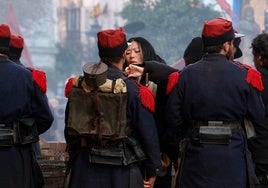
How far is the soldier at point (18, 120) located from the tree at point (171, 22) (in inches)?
1830

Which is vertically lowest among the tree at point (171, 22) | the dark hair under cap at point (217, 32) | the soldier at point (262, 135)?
the tree at point (171, 22)

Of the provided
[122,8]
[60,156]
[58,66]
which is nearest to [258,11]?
[122,8]

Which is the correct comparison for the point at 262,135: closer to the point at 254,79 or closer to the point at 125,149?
the point at 254,79

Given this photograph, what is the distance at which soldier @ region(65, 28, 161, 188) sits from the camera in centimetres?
432

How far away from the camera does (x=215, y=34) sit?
4.46m

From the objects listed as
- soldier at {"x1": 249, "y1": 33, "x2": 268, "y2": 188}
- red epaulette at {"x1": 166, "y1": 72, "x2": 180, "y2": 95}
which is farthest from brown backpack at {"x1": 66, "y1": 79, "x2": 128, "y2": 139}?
soldier at {"x1": 249, "y1": 33, "x2": 268, "y2": 188}

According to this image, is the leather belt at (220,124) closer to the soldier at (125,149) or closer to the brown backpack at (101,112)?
the soldier at (125,149)

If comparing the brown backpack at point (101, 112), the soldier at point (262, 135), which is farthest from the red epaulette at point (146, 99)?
the soldier at point (262, 135)

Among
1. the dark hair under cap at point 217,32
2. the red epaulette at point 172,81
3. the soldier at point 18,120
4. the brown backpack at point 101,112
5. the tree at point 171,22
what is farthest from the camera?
the tree at point 171,22

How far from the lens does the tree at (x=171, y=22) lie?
5238 cm

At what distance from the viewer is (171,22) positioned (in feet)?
173

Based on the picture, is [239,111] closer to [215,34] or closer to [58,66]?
[215,34]

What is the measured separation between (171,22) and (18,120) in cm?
4854

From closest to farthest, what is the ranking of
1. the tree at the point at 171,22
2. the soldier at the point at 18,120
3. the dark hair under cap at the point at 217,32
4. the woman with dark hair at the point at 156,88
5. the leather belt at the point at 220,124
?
the leather belt at the point at 220,124 < the dark hair under cap at the point at 217,32 < the soldier at the point at 18,120 < the woman with dark hair at the point at 156,88 < the tree at the point at 171,22
